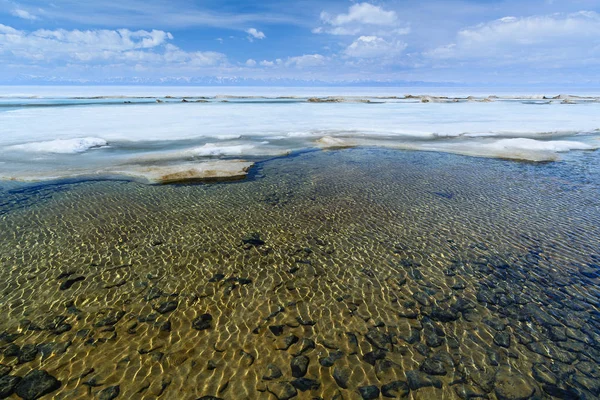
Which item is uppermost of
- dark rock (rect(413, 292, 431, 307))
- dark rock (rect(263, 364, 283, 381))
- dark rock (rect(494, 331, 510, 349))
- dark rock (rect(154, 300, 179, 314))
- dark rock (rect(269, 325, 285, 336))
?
dark rock (rect(494, 331, 510, 349))

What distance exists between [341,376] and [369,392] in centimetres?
54

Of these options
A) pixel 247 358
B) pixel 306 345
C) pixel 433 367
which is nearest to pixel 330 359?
pixel 306 345

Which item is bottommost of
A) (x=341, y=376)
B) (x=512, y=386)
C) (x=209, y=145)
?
(x=341, y=376)

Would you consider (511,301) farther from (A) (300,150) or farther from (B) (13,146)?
(B) (13,146)

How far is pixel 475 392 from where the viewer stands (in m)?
5.16

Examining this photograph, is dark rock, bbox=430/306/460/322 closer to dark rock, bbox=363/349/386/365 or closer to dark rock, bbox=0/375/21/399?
dark rock, bbox=363/349/386/365

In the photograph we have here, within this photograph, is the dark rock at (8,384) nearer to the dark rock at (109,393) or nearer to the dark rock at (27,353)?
the dark rock at (27,353)

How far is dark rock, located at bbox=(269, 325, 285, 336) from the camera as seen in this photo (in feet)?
21.2

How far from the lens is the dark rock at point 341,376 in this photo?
5.38 meters

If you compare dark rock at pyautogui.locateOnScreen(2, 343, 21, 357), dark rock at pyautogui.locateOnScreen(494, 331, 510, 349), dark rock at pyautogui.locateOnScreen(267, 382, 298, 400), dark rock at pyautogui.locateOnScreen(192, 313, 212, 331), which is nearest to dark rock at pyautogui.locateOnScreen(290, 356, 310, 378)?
dark rock at pyautogui.locateOnScreen(267, 382, 298, 400)

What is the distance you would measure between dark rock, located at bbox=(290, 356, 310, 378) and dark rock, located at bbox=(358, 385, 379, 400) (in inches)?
40.4

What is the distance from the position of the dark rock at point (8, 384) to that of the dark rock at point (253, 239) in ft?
19.7

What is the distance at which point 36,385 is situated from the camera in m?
5.23

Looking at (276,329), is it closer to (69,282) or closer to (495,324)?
(495,324)
